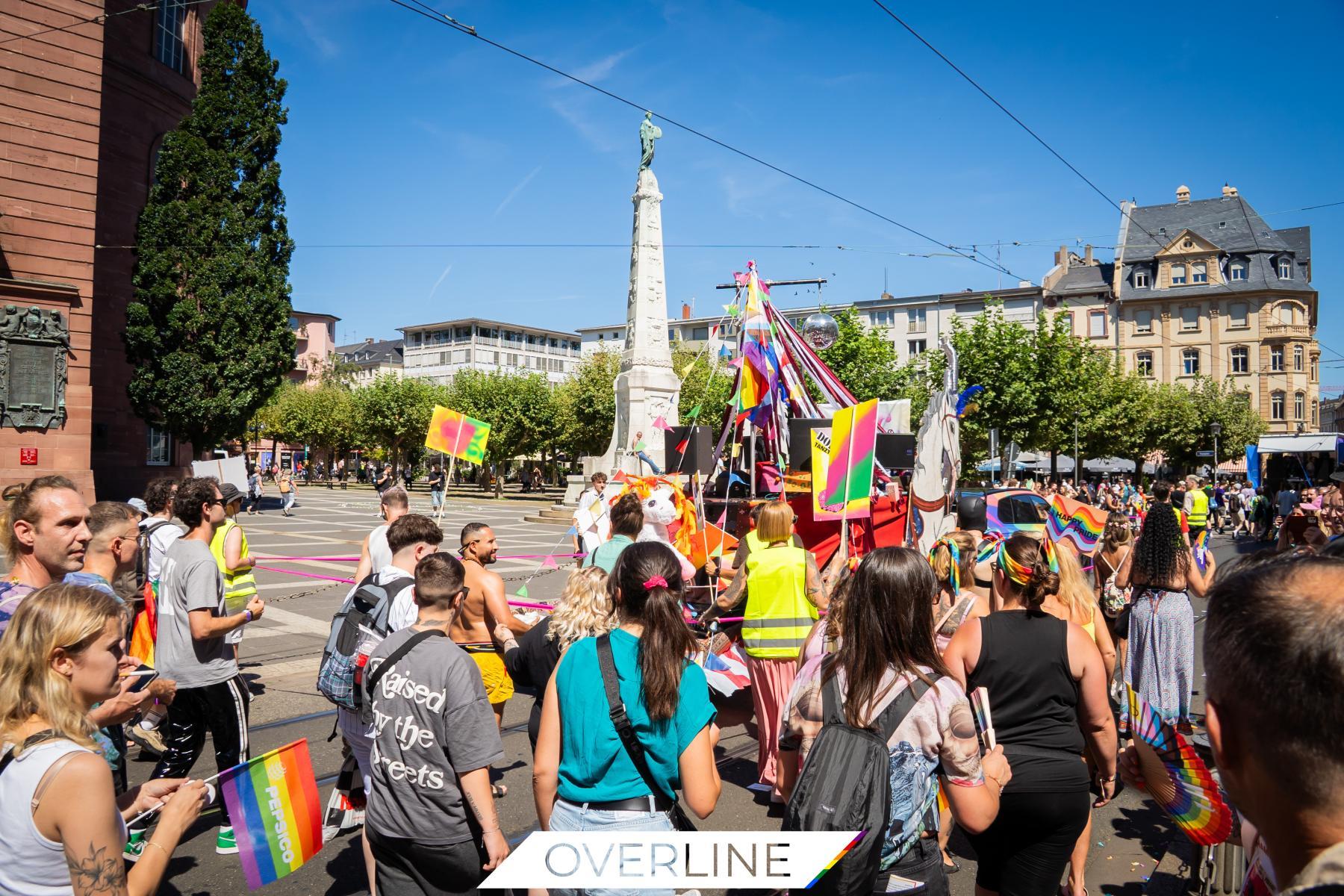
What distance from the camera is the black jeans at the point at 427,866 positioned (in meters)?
3.09

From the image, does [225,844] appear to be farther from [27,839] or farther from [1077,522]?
[1077,522]

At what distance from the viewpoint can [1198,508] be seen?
1421 cm

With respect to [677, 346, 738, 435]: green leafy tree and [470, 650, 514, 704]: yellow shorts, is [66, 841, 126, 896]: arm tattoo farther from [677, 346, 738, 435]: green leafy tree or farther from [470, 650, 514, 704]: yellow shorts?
[677, 346, 738, 435]: green leafy tree

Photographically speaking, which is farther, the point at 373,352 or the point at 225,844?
the point at 373,352

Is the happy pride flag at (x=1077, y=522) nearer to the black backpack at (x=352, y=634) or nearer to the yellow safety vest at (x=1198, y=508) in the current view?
the yellow safety vest at (x=1198, y=508)

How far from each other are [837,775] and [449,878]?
1547 mm

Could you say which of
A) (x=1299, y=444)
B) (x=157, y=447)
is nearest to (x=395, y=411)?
(x=157, y=447)

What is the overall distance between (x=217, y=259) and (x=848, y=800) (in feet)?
93.7

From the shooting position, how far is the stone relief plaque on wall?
1795 centimetres

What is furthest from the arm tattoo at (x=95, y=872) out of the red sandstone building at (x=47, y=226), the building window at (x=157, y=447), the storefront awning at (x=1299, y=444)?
the storefront awning at (x=1299, y=444)

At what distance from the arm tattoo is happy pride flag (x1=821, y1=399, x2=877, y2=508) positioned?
245 inches

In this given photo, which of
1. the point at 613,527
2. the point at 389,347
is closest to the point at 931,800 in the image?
the point at 613,527

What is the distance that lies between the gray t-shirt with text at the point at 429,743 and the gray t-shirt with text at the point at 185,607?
1.99 m

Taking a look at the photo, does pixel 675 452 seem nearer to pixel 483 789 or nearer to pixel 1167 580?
pixel 1167 580
